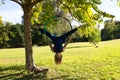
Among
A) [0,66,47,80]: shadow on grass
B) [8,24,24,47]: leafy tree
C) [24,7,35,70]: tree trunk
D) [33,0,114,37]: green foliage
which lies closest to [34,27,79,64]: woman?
[33,0,114,37]: green foliage

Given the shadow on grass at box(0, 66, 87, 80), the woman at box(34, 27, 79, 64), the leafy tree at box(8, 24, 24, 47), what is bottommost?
the shadow on grass at box(0, 66, 87, 80)

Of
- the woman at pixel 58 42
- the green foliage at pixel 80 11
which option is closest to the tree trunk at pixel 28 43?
the green foliage at pixel 80 11

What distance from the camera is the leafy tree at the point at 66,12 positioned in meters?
16.6

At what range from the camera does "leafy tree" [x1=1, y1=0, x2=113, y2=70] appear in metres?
16.6

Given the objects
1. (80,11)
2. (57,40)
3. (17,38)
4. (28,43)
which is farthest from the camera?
(17,38)

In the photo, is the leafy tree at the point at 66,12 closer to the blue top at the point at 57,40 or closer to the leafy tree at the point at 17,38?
the blue top at the point at 57,40

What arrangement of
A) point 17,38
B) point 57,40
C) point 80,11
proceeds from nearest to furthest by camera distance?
point 57,40 < point 80,11 < point 17,38

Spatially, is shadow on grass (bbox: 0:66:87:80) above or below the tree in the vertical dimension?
below

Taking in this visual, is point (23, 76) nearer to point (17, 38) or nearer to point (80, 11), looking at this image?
point (80, 11)

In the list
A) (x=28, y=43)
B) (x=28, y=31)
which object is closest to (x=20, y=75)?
(x=28, y=43)

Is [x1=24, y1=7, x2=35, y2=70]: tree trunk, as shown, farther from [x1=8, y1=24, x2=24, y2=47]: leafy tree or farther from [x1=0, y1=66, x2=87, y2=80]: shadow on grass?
[x1=8, y1=24, x2=24, y2=47]: leafy tree

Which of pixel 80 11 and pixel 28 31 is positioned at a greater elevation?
pixel 80 11

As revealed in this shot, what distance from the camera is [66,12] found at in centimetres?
1916

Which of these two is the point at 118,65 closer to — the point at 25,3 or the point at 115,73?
the point at 115,73
